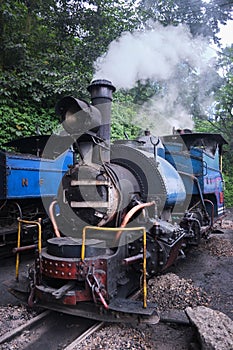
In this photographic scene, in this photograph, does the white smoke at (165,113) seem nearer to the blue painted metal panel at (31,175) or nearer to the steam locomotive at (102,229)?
the blue painted metal panel at (31,175)

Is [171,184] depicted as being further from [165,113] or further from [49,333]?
[165,113]

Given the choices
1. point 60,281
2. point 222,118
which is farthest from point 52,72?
point 222,118

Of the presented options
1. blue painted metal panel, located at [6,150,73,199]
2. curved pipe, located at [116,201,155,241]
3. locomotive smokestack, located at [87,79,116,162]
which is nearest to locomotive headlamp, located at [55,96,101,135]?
locomotive smokestack, located at [87,79,116,162]

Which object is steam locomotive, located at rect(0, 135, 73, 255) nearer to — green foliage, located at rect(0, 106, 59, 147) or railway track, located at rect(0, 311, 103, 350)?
green foliage, located at rect(0, 106, 59, 147)

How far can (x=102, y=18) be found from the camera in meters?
10.5

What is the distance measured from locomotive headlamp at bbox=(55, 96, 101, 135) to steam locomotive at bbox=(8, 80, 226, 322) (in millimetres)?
12

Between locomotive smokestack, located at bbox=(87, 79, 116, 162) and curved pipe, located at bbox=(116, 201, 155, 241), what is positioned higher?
locomotive smokestack, located at bbox=(87, 79, 116, 162)

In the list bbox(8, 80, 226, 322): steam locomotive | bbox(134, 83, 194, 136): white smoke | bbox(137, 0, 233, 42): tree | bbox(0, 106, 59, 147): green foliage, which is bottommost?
bbox(8, 80, 226, 322): steam locomotive

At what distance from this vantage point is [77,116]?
3762 mm

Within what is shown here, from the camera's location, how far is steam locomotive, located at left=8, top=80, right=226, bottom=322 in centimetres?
343

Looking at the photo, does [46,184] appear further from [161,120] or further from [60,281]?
[161,120]

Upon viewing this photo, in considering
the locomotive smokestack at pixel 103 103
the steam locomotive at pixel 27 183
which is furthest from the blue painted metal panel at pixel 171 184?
the steam locomotive at pixel 27 183

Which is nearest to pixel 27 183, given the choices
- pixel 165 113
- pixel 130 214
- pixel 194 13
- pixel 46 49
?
pixel 130 214

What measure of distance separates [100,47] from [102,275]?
341 inches
